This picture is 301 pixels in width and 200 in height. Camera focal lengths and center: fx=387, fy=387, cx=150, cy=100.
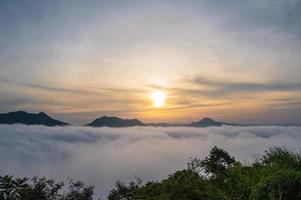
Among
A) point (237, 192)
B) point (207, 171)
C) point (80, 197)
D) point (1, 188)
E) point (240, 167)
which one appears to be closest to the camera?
point (1, 188)

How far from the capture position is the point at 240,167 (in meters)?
24.3

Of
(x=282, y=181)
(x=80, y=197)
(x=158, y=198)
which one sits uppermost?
(x=282, y=181)

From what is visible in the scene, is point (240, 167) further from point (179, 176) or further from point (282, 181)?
point (282, 181)

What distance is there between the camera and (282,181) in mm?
18062

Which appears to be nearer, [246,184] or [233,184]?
[246,184]

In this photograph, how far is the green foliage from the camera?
59.1 ft

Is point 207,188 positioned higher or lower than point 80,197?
higher

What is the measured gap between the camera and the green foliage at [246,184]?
18.0 metres

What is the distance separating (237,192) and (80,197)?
31270 millimetres

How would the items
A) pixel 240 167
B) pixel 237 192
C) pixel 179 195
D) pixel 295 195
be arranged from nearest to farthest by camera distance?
pixel 295 195
pixel 237 192
pixel 179 195
pixel 240 167

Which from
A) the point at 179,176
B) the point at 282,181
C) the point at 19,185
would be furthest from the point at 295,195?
the point at 19,185

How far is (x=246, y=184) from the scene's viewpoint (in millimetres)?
20797

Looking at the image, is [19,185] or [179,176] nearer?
[19,185]

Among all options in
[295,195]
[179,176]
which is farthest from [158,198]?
[295,195]
